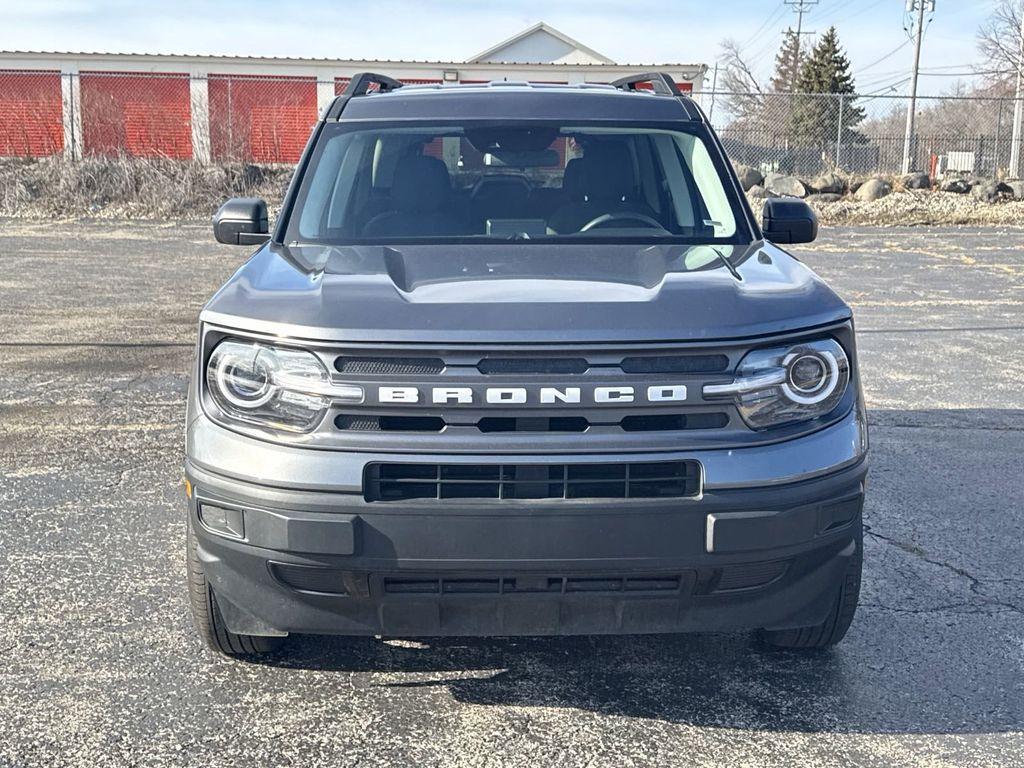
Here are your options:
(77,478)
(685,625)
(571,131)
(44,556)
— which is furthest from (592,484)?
(77,478)

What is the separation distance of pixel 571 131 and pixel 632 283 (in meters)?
1.57

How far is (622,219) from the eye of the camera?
172 inches

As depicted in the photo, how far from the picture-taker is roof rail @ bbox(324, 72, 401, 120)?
472 cm

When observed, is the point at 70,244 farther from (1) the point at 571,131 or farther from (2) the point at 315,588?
(2) the point at 315,588

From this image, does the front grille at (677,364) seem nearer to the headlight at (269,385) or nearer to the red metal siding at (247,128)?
the headlight at (269,385)

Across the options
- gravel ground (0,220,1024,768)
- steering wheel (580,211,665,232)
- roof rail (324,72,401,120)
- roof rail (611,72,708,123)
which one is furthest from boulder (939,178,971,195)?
steering wheel (580,211,665,232)

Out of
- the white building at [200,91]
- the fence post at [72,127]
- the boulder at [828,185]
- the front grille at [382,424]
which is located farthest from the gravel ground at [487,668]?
the boulder at [828,185]

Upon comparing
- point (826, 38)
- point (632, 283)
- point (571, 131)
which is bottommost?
point (632, 283)

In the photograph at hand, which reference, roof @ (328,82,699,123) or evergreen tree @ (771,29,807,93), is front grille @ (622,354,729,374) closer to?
roof @ (328,82,699,123)

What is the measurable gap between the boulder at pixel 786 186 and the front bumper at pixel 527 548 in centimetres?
2108

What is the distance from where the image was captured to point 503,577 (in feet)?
9.63

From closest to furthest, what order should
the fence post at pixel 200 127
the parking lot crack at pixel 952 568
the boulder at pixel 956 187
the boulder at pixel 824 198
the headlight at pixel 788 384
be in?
the headlight at pixel 788 384 → the parking lot crack at pixel 952 568 → the fence post at pixel 200 127 → the boulder at pixel 824 198 → the boulder at pixel 956 187

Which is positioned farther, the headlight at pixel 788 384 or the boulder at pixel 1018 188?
the boulder at pixel 1018 188

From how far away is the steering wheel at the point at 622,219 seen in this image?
14.2ft
